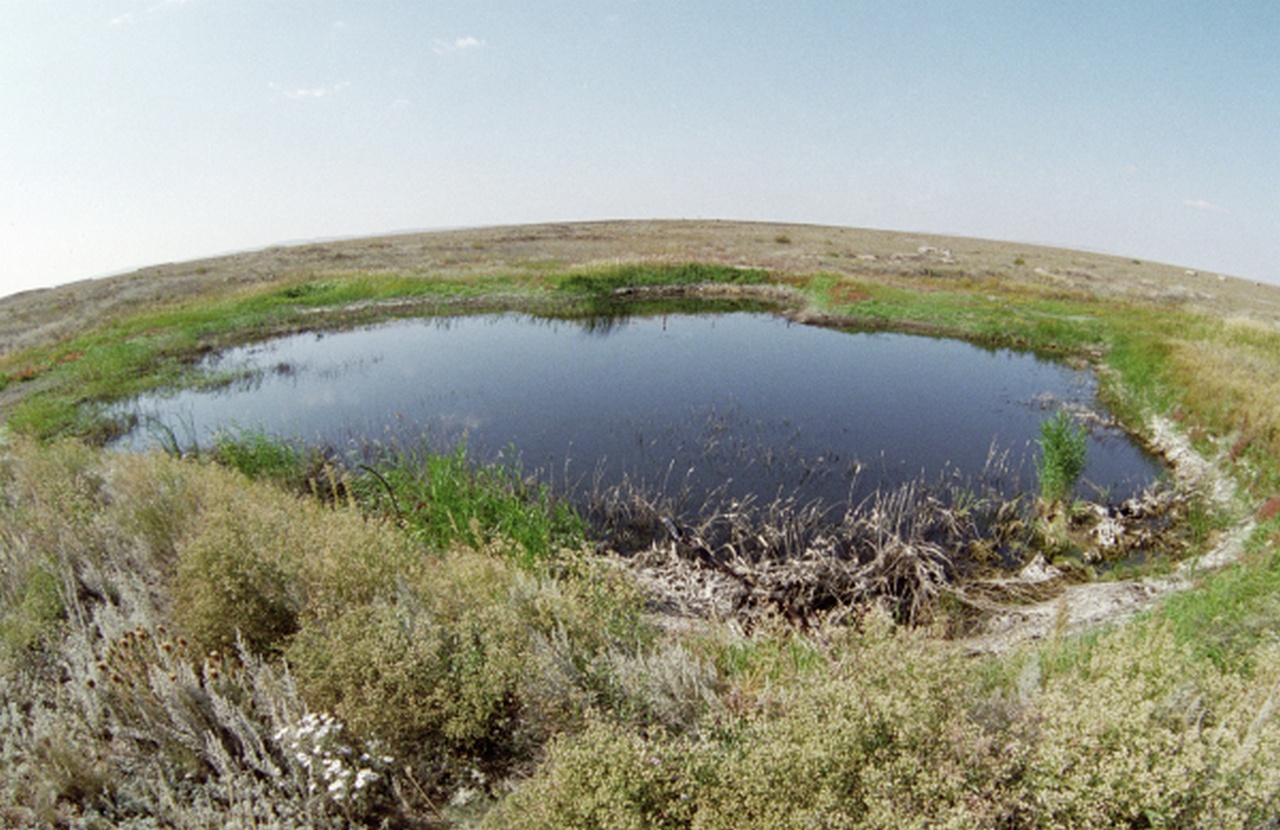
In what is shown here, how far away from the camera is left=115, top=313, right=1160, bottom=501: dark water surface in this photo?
38.0ft

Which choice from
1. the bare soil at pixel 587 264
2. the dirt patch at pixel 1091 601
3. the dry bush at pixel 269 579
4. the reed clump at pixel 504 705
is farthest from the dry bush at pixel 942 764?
the bare soil at pixel 587 264

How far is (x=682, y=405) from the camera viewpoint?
595 inches

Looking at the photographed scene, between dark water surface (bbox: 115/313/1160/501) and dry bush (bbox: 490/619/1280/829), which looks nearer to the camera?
dry bush (bbox: 490/619/1280/829)

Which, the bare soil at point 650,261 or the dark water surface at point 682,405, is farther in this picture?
the bare soil at point 650,261

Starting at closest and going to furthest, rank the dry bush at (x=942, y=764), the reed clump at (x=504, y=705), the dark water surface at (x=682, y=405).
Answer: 1. the dry bush at (x=942, y=764)
2. the reed clump at (x=504, y=705)
3. the dark water surface at (x=682, y=405)

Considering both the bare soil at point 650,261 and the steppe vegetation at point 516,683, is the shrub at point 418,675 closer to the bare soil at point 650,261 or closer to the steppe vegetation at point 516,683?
the steppe vegetation at point 516,683

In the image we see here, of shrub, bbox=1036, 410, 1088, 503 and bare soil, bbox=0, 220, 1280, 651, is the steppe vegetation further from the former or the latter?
bare soil, bbox=0, 220, 1280, 651

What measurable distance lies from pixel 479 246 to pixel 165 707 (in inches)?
2308

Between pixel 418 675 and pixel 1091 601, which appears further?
pixel 1091 601

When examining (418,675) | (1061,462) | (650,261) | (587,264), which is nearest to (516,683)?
(418,675)

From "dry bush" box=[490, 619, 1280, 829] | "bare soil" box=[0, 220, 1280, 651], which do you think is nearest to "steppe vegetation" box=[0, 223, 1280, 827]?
"dry bush" box=[490, 619, 1280, 829]

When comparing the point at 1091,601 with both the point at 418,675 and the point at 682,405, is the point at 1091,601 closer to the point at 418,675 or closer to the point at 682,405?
the point at 418,675

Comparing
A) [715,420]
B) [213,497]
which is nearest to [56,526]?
[213,497]

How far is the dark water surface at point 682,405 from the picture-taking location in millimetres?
11594
